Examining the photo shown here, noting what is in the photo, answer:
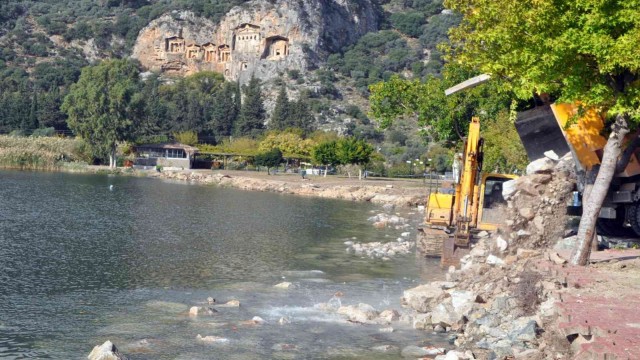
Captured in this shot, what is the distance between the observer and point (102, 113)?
344ft

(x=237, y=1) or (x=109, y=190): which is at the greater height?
(x=237, y=1)

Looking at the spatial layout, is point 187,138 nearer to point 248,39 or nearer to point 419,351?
point 248,39

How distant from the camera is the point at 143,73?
180 m

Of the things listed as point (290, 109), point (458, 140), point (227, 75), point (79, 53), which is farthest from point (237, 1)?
point (458, 140)

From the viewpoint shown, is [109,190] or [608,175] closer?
[608,175]

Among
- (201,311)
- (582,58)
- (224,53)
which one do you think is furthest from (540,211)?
(224,53)

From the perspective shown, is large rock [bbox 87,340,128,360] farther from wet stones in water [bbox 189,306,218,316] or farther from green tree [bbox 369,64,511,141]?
green tree [bbox 369,64,511,141]

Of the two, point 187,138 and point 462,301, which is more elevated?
point 187,138

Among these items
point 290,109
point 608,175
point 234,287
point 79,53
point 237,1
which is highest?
point 237,1

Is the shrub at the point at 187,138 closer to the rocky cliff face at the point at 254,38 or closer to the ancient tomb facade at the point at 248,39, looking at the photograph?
the rocky cliff face at the point at 254,38

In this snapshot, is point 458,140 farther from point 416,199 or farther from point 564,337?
point 564,337

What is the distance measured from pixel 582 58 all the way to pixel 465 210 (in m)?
10.2

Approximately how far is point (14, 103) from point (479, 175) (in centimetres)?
11263

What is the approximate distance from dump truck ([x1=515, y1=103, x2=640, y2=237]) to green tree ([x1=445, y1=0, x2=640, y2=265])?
952 mm
